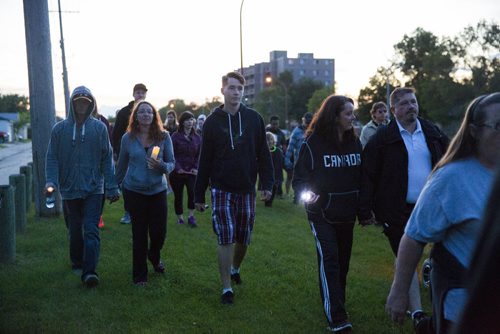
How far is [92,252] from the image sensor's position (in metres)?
5.79

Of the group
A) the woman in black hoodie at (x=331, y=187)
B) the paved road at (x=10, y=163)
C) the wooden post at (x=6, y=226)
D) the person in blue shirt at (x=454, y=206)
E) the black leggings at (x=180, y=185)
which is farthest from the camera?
the paved road at (x=10, y=163)

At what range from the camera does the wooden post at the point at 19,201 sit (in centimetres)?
881

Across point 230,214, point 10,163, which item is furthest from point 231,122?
point 10,163

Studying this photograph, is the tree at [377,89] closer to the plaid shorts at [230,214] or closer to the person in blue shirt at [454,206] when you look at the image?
Result: the plaid shorts at [230,214]

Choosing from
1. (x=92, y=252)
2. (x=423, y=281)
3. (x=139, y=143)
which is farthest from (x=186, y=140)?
(x=423, y=281)

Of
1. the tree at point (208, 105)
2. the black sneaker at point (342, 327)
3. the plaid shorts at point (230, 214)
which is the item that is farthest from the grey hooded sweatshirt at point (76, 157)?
the tree at point (208, 105)

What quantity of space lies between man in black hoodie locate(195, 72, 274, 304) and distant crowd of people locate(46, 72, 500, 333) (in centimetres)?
1

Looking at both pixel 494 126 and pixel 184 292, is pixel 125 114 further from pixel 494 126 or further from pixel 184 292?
pixel 494 126

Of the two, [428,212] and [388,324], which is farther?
[388,324]

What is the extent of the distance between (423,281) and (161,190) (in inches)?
126

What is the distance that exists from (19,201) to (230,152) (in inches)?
201

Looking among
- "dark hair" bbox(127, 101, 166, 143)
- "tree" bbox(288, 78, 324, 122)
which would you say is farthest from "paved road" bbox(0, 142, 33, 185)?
"tree" bbox(288, 78, 324, 122)

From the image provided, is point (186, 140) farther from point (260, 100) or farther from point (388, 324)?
point (260, 100)

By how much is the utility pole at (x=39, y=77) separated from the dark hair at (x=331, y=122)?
6637mm
